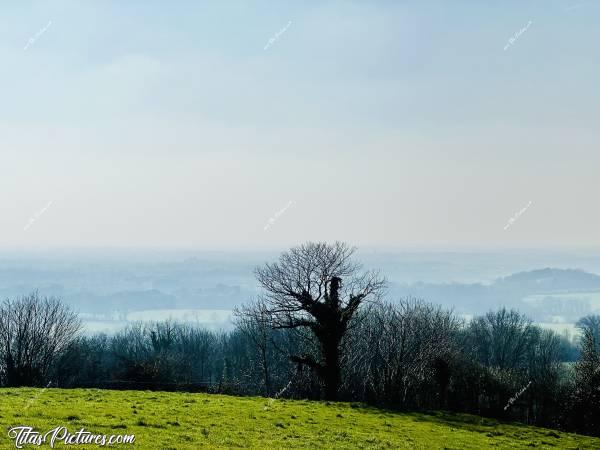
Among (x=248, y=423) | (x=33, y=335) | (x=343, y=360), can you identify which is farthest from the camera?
(x=33, y=335)

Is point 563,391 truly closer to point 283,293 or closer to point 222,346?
point 283,293

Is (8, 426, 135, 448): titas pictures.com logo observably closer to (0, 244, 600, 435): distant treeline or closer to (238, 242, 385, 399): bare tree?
(0, 244, 600, 435): distant treeline

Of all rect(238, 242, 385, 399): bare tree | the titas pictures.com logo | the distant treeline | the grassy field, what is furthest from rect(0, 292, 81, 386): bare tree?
the titas pictures.com logo

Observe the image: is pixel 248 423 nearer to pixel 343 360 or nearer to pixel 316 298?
pixel 316 298

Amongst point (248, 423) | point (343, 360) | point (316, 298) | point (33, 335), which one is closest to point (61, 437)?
point (248, 423)

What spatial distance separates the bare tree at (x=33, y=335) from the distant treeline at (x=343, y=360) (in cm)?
13

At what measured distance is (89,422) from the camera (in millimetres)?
22469

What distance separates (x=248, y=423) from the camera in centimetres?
2675

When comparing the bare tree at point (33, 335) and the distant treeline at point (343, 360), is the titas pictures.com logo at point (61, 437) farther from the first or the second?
the bare tree at point (33, 335)

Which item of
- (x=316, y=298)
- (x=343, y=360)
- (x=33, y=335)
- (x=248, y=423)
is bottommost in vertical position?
(x=248, y=423)

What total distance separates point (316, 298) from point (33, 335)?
44.4m

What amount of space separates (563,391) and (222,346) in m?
96.1

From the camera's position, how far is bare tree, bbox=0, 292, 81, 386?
2822 inches

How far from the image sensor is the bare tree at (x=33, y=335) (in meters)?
71.7
